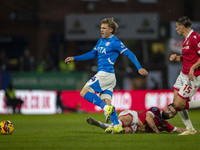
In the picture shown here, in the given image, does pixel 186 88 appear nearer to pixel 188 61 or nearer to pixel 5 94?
pixel 188 61

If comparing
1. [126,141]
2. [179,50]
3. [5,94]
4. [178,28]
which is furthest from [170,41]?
[126,141]

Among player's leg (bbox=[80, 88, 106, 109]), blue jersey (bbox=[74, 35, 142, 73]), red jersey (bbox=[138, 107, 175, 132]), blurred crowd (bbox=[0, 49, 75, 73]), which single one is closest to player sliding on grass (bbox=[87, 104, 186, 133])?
red jersey (bbox=[138, 107, 175, 132])

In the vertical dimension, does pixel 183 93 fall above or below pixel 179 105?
above

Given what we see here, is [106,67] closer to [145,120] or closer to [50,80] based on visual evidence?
[145,120]

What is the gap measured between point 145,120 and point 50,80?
1375 centimetres

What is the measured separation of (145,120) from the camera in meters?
9.55

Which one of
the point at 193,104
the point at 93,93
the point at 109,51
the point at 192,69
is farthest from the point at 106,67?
the point at 193,104

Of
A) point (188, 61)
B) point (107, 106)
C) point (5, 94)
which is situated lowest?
point (5, 94)

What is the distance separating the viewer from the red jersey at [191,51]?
9078 millimetres

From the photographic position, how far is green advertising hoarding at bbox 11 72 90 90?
894 inches

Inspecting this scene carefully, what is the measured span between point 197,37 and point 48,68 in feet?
52.0

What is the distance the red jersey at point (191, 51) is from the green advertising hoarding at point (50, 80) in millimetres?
13654

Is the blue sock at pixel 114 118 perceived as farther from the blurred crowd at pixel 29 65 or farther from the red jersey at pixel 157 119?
the blurred crowd at pixel 29 65

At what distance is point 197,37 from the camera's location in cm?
912
